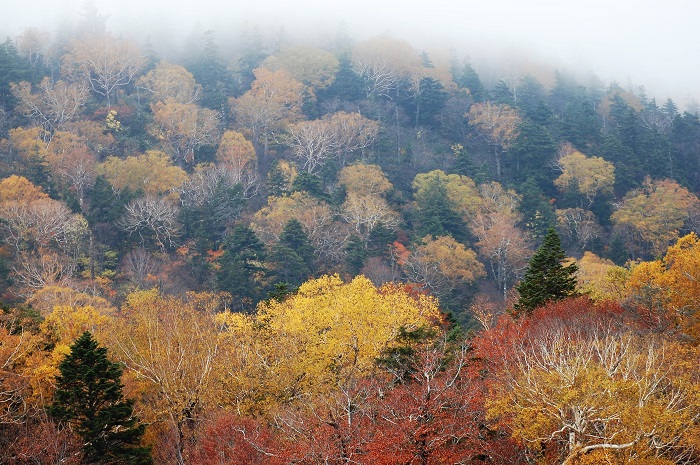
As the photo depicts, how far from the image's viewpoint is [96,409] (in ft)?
80.8

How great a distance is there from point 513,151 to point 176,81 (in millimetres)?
44155

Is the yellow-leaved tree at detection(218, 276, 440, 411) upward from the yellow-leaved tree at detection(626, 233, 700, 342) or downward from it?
downward

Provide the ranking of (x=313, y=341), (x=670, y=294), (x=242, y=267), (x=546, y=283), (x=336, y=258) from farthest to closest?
(x=336, y=258), (x=242, y=267), (x=546, y=283), (x=313, y=341), (x=670, y=294)

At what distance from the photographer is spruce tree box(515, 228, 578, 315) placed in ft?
110

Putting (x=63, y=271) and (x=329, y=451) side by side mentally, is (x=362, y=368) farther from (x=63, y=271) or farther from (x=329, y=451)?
Answer: (x=63, y=271)

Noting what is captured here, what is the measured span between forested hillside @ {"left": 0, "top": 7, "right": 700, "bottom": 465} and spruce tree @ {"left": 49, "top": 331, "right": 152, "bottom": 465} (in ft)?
0.38

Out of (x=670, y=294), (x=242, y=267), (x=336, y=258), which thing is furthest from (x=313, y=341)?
(x=336, y=258)

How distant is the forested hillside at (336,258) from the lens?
811 inches

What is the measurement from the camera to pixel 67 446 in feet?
74.2

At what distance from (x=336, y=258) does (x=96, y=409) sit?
1261 inches

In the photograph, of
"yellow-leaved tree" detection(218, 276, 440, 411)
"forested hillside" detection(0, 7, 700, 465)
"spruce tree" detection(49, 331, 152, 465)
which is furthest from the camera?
"yellow-leaved tree" detection(218, 276, 440, 411)

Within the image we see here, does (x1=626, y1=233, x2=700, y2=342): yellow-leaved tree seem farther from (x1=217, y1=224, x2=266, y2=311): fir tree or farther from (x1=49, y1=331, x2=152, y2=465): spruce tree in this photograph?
(x1=217, y1=224, x2=266, y2=311): fir tree

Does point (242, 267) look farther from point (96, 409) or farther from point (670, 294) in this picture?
point (670, 294)

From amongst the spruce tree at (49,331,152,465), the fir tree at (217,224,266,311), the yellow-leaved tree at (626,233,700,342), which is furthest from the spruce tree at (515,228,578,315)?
the fir tree at (217,224,266,311)
